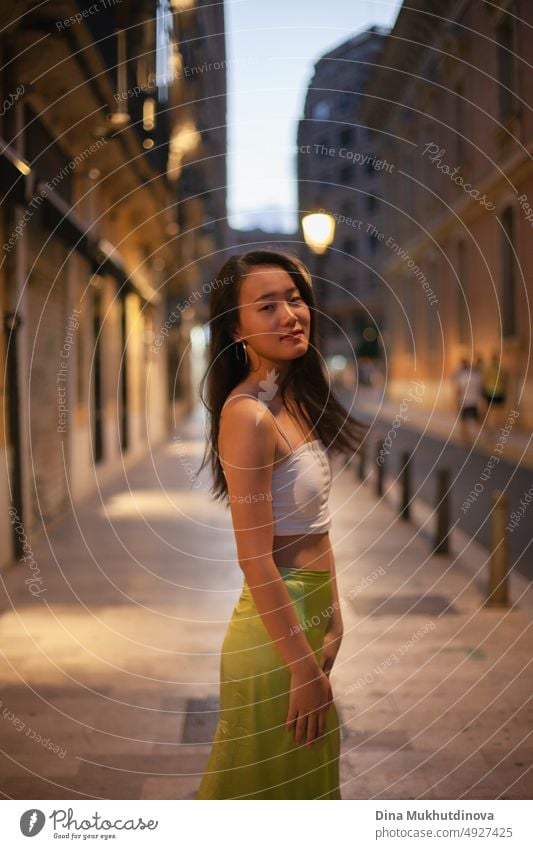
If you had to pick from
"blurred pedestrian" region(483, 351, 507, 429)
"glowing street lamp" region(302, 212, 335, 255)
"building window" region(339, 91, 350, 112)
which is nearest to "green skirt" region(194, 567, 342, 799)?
"glowing street lamp" region(302, 212, 335, 255)

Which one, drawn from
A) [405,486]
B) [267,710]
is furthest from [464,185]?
[267,710]

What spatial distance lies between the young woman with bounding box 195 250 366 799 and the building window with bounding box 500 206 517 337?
20175 mm

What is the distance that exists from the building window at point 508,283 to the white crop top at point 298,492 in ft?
66.5

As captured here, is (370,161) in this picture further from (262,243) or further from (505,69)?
(505,69)

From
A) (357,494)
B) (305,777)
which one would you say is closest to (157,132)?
(357,494)

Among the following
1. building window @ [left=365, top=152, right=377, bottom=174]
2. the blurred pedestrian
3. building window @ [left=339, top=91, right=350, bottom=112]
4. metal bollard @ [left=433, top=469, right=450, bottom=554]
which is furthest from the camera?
building window @ [left=339, top=91, right=350, bottom=112]

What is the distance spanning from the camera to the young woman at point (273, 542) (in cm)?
237

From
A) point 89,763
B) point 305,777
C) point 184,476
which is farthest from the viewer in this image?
point 184,476

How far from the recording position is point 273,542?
8.30ft

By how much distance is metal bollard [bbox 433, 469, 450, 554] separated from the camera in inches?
352

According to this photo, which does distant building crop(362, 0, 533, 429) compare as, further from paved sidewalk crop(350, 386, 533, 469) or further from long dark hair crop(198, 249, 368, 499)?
long dark hair crop(198, 249, 368, 499)

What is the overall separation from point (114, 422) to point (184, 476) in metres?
1.65

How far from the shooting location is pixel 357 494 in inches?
552

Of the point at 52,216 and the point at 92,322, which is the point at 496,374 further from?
the point at 52,216
